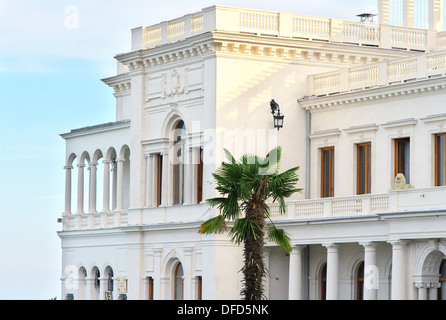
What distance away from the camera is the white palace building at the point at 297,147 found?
146ft

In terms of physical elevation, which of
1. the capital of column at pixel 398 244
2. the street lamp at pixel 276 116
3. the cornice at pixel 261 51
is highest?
the cornice at pixel 261 51

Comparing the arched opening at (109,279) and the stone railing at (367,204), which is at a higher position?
the stone railing at (367,204)

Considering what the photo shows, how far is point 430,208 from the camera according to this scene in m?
41.2

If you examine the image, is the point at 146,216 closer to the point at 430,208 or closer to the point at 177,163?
the point at 177,163

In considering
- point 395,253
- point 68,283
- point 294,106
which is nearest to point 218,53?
point 294,106

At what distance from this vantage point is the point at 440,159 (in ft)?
148

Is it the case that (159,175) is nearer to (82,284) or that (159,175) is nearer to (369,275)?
(82,284)

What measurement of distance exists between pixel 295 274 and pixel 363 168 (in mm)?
Answer: 4658

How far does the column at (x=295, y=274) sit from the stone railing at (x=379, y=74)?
6362 millimetres

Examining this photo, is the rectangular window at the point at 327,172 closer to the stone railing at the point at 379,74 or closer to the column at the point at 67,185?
the stone railing at the point at 379,74

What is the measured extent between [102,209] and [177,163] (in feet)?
23.4

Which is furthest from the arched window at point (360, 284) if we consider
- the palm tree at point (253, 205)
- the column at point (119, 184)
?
the column at point (119, 184)
